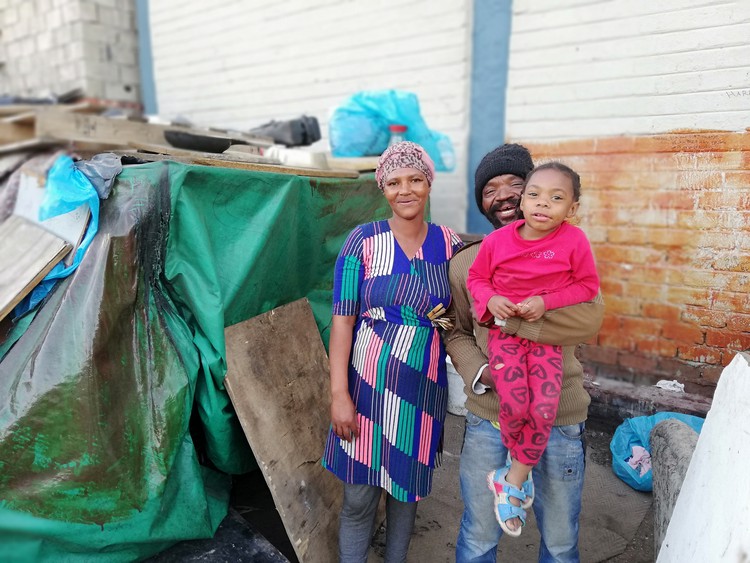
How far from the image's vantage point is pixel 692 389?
10.7 feet

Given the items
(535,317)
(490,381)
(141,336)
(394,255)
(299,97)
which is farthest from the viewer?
(299,97)

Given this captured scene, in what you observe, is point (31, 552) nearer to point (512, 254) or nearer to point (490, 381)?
point (490, 381)

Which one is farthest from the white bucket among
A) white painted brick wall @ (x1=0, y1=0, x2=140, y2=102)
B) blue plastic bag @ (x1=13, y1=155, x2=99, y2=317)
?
white painted brick wall @ (x1=0, y1=0, x2=140, y2=102)

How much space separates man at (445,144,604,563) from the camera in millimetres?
1645

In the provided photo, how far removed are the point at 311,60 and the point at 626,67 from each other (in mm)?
2797

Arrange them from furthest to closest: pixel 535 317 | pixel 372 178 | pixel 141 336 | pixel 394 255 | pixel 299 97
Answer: pixel 299 97
pixel 372 178
pixel 141 336
pixel 394 255
pixel 535 317

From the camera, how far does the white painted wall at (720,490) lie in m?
1.34

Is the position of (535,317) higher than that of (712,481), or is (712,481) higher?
(535,317)

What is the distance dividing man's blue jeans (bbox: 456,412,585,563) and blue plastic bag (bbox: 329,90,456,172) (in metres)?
2.45

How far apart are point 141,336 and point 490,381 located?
1.36 meters

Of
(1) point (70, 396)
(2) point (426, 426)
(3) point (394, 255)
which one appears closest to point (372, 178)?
(3) point (394, 255)

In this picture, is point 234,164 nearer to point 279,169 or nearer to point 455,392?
point 279,169

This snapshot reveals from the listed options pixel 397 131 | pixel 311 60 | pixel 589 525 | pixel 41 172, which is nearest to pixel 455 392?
pixel 589 525

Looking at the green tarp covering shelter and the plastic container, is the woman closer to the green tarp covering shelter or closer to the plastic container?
the green tarp covering shelter
